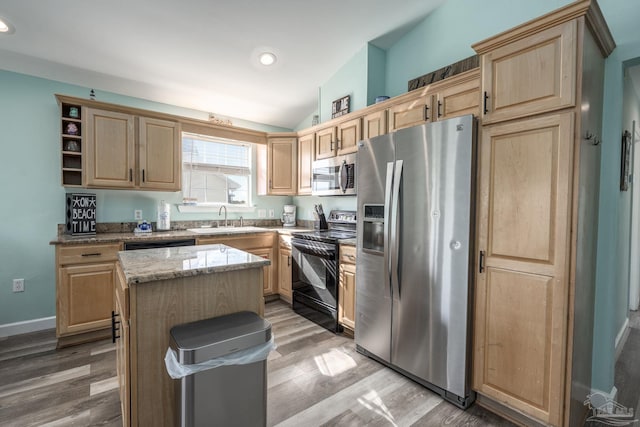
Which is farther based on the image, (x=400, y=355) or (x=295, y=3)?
(x=295, y=3)

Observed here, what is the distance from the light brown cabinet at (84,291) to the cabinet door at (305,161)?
2206mm

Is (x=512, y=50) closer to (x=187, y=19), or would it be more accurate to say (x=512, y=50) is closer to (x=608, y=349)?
(x=608, y=349)

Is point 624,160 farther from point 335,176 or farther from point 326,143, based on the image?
point 326,143

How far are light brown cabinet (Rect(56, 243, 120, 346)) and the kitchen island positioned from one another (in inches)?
61.6

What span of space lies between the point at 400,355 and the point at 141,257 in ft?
6.28

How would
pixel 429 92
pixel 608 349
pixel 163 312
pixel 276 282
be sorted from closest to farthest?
pixel 163 312
pixel 608 349
pixel 429 92
pixel 276 282

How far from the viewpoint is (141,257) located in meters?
1.70

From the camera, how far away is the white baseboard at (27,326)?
2762 millimetres

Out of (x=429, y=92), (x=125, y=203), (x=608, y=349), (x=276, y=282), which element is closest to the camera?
(x=608, y=349)

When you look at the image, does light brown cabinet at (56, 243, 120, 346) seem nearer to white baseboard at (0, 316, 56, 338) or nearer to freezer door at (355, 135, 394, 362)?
white baseboard at (0, 316, 56, 338)

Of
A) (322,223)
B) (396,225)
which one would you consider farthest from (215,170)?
(396,225)

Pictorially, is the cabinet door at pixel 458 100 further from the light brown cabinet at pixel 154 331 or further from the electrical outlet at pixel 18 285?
the electrical outlet at pixel 18 285

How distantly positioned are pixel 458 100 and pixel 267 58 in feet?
6.82

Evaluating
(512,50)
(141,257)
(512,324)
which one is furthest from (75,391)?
(512,50)
